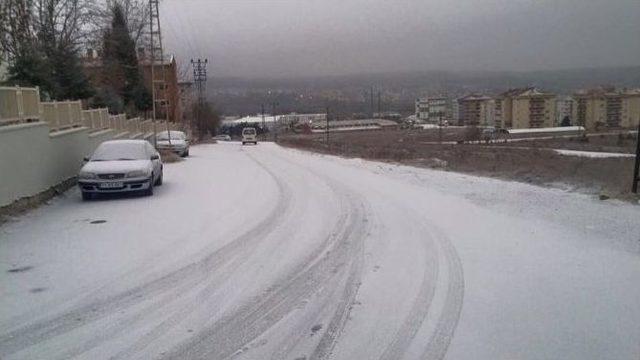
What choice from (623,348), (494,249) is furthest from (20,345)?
(494,249)

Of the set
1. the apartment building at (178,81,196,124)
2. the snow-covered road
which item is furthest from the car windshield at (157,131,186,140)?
the apartment building at (178,81,196,124)

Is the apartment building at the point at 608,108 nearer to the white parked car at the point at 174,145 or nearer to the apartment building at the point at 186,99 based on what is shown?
the apartment building at the point at 186,99

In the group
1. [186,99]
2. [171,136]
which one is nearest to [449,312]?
[171,136]

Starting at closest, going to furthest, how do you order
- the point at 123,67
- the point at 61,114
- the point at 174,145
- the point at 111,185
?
1. the point at 111,185
2. the point at 61,114
3. the point at 174,145
4. the point at 123,67

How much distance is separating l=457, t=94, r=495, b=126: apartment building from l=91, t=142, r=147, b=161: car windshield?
123720 mm

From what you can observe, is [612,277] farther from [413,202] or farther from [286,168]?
[286,168]

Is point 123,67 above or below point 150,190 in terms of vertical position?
above

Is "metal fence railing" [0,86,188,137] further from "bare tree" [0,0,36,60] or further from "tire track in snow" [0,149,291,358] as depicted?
"bare tree" [0,0,36,60]

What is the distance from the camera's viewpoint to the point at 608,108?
121m

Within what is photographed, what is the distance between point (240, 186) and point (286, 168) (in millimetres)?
7014

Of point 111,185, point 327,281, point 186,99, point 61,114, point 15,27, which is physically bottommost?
point 327,281

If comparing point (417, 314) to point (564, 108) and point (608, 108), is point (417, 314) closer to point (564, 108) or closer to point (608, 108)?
point (608, 108)

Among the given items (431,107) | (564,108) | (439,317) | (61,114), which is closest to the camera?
(439,317)

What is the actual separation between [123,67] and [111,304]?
181ft
